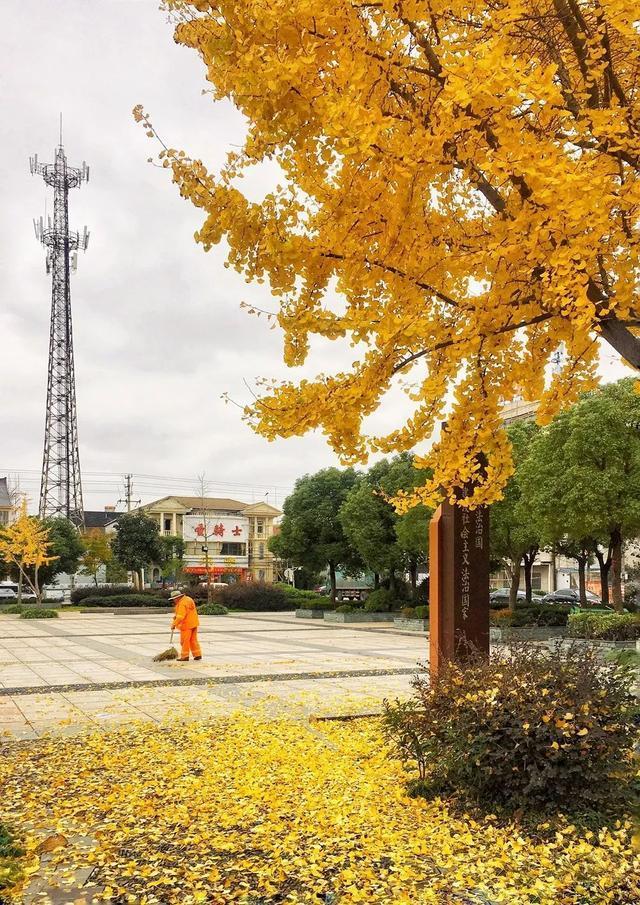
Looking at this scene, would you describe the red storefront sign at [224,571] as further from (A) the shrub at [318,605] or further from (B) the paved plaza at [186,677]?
(B) the paved plaza at [186,677]

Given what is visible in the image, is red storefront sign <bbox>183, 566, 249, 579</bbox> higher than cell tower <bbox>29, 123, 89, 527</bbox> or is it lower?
lower

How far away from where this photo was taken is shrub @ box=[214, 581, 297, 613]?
34656 mm

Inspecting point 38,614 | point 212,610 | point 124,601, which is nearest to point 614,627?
point 212,610

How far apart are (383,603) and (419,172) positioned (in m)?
25.1

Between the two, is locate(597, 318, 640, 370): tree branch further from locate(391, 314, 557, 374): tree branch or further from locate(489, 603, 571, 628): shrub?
locate(489, 603, 571, 628): shrub

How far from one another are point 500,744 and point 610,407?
13976mm

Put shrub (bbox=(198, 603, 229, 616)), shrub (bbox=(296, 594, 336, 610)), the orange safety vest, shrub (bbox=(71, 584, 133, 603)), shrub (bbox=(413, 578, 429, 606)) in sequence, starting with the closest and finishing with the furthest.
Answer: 1. the orange safety vest
2. shrub (bbox=(413, 578, 429, 606))
3. shrub (bbox=(296, 594, 336, 610))
4. shrub (bbox=(198, 603, 229, 616))
5. shrub (bbox=(71, 584, 133, 603))

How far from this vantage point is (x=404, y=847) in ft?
12.8

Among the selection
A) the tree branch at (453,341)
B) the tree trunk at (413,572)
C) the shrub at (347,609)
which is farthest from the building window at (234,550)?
the tree branch at (453,341)

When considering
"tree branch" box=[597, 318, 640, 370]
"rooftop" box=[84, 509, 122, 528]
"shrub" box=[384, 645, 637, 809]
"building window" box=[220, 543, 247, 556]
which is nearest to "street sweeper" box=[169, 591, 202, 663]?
"shrub" box=[384, 645, 637, 809]

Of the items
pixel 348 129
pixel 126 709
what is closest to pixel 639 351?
pixel 348 129

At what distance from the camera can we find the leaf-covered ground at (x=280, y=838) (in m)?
3.43

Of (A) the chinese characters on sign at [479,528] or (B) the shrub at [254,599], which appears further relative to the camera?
(B) the shrub at [254,599]

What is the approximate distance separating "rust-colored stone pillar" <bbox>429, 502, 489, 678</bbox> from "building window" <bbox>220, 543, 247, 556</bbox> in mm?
60487
